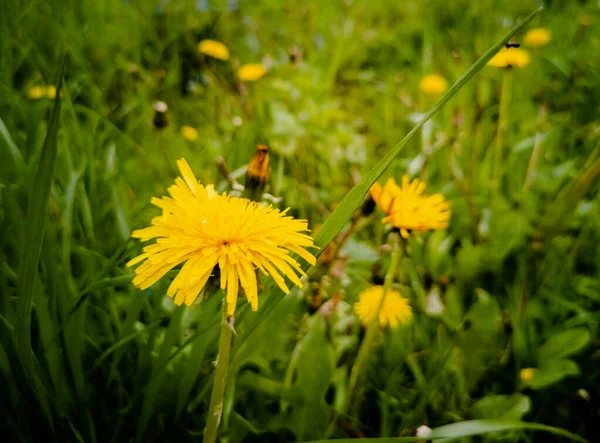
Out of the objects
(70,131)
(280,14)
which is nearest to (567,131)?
(280,14)

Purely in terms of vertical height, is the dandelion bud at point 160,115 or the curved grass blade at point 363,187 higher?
the dandelion bud at point 160,115

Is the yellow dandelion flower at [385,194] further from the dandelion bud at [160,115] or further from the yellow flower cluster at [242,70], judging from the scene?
the yellow flower cluster at [242,70]

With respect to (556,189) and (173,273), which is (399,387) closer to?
(173,273)

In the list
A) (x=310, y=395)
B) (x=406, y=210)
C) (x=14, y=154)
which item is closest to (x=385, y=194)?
(x=406, y=210)

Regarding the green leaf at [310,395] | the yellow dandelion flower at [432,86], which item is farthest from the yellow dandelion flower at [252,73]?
the green leaf at [310,395]

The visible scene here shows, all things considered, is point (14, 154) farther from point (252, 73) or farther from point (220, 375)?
point (252, 73)

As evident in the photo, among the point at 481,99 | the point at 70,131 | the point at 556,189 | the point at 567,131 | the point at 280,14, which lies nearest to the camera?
the point at 70,131

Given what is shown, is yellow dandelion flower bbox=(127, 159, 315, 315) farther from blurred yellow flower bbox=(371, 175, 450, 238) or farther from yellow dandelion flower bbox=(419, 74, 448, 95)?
yellow dandelion flower bbox=(419, 74, 448, 95)
